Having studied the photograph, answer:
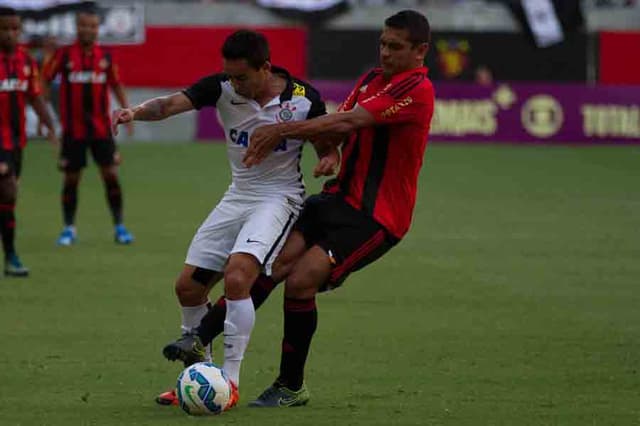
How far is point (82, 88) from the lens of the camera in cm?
1507

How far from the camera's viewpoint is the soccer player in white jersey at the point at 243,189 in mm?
7332

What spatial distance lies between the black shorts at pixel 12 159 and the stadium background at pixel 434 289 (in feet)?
3.07

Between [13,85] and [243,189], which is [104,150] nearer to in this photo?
[13,85]

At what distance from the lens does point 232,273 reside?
24.0ft

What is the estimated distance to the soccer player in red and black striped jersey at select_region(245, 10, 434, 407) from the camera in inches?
288

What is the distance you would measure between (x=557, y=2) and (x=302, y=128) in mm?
27060

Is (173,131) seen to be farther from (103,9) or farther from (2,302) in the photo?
(2,302)

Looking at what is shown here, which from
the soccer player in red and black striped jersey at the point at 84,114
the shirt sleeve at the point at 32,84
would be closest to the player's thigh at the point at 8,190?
the shirt sleeve at the point at 32,84

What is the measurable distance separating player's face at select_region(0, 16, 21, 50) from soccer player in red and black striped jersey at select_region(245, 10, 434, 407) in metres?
5.39

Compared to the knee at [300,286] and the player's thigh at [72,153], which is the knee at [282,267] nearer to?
the knee at [300,286]

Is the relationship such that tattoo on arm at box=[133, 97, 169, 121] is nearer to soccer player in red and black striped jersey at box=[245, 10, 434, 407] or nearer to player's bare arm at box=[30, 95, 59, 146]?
soccer player in red and black striped jersey at box=[245, 10, 434, 407]

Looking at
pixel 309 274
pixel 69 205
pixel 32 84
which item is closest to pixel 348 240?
pixel 309 274

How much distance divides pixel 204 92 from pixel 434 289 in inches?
188

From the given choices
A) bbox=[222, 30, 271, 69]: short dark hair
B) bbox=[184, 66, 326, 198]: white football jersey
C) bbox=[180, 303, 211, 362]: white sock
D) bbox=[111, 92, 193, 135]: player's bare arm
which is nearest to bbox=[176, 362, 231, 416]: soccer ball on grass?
bbox=[180, 303, 211, 362]: white sock
